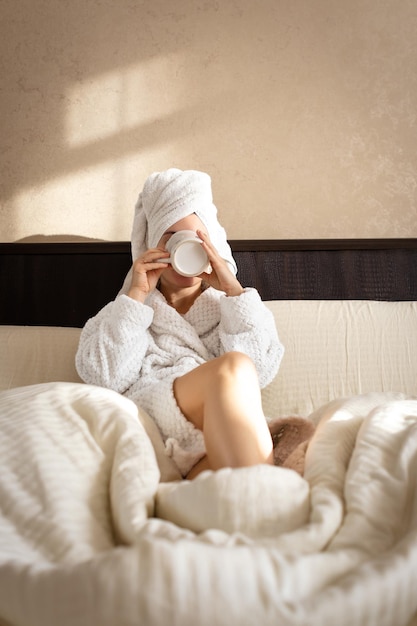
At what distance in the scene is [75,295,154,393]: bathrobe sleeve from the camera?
1450 millimetres

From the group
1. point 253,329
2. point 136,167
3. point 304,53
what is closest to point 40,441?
point 253,329

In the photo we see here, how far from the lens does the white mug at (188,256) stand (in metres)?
1.52

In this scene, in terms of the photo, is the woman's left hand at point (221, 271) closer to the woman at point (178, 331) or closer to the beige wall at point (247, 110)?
the woman at point (178, 331)

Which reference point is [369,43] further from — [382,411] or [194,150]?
[382,411]

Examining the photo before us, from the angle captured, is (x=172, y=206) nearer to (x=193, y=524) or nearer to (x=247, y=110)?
(x=247, y=110)

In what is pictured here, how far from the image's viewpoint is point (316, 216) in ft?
6.94

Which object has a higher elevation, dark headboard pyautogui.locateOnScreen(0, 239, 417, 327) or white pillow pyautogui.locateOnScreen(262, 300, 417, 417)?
dark headboard pyautogui.locateOnScreen(0, 239, 417, 327)

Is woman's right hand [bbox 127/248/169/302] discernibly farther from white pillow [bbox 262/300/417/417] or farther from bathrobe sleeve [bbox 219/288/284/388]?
white pillow [bbox 262/300/417/417]

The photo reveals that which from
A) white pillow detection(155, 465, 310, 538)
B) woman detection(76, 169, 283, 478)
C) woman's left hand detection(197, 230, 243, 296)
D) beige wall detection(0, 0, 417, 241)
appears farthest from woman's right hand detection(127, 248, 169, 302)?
white pillow detection(155, 465, 310, 538)

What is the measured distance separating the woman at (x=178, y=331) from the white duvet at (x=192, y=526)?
132 mm

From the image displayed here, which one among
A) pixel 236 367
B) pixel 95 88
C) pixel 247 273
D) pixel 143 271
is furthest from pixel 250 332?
pixel 95 88

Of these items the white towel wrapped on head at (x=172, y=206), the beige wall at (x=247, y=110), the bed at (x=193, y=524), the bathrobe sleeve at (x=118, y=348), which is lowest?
the bed at (x=193, y=524)

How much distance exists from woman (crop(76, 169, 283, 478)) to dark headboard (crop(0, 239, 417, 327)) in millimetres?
301

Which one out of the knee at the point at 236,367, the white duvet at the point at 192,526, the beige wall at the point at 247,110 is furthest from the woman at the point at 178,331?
the beige wall at the point at 247,110
